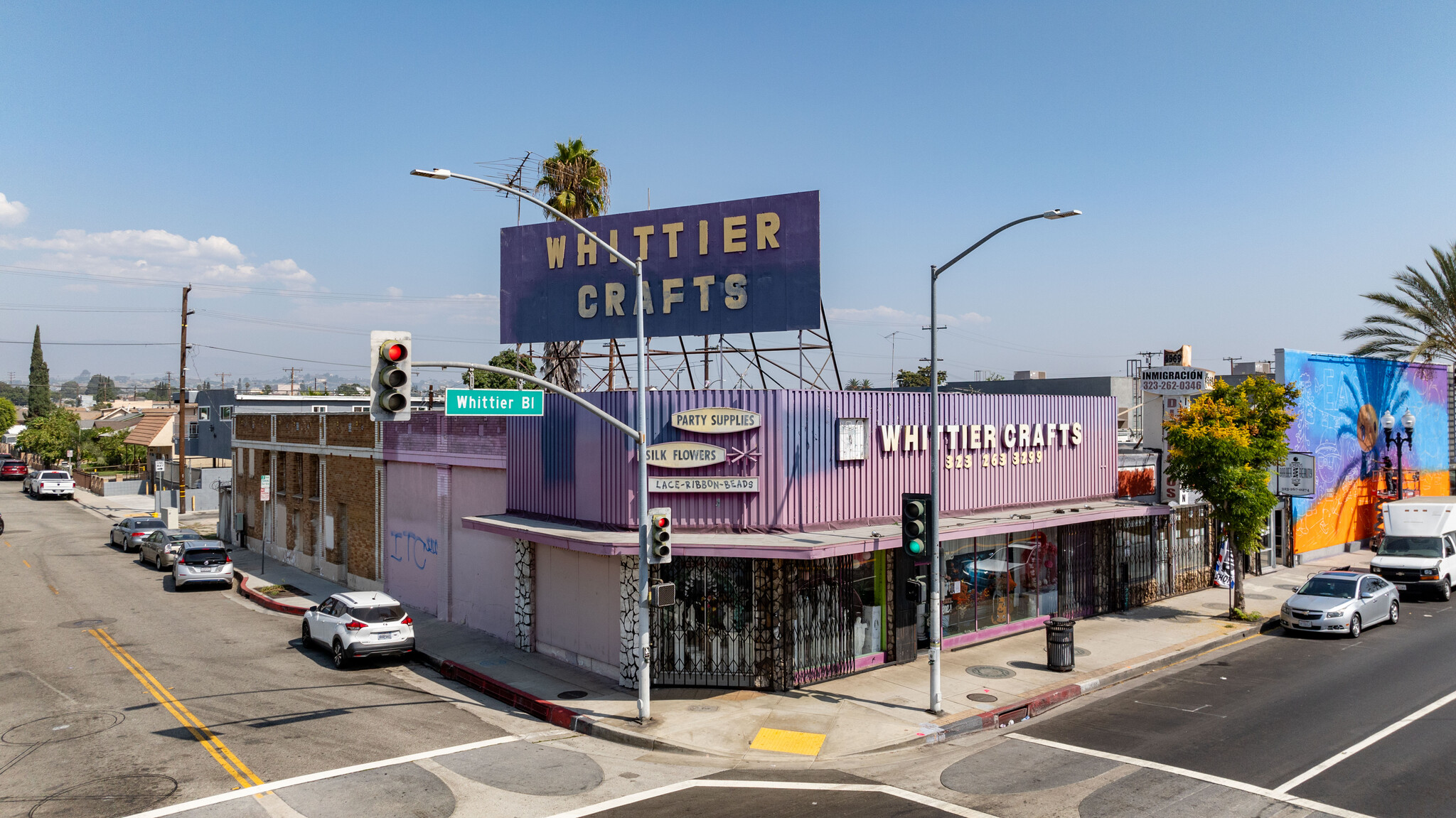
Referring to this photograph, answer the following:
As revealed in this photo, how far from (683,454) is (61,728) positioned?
11923 millimetres

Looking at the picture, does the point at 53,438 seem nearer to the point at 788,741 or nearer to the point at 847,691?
the point at 847,691

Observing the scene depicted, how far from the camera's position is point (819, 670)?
59.2 ft

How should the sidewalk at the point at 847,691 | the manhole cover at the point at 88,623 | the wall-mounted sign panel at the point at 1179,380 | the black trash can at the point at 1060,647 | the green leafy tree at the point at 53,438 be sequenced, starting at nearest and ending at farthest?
the sidewalk at the point at 847,691, the black trash can at the point at 1060,647, the manhole cover at the point at 88,623, the wall-mounted sign panel at the point at 1179,380, the green leafy tree at the point at 53,438

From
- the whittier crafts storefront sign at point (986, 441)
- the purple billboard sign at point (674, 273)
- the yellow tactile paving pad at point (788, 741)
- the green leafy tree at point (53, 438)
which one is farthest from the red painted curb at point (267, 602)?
the green leafy tree at point (53, 438)

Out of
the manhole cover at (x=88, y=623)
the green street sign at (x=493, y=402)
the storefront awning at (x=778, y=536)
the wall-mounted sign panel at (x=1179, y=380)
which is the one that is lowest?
the manhole cover at (x=88, y=623)

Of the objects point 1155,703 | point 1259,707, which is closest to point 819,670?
point 1155,703

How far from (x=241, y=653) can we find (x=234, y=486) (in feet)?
80.9

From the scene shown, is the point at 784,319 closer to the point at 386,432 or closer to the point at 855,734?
the point at 855,734

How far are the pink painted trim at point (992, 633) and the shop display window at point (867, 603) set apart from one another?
2.08 metres

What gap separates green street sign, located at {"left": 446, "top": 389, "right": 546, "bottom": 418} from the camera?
16.4 m

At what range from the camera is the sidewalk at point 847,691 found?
14914mm

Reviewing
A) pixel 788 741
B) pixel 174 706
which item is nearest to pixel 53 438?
pixel 174 706

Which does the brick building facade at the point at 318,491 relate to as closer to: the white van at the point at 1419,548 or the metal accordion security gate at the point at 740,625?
the metal accordion security gate at the point at 740,625

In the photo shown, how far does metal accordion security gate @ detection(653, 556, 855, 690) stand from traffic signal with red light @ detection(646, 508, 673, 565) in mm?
1814
